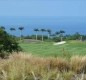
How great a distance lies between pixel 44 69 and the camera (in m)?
10.2

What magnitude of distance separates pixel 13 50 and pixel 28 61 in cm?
356

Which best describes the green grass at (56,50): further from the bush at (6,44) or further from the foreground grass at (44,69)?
the foreground grass at (44,69)

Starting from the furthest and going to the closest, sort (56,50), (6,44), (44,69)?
1. (56,50)
2. (6,44)
3. (44,69)

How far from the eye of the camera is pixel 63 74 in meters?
9.83

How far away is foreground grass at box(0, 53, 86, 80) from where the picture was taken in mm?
9539

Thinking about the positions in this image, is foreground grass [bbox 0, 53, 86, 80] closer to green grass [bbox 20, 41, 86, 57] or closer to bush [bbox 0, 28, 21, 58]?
bush [bbox 0, 28, 21, 58]

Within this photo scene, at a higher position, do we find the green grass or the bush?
the bush

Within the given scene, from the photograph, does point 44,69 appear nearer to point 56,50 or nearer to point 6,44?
point 6,44

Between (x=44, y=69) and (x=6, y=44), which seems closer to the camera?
(x=44, y=69)

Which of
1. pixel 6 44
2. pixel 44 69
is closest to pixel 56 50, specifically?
pixel 6 44

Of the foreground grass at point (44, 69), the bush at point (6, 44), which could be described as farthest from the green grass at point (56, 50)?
the foreground grass at point (44, 69)

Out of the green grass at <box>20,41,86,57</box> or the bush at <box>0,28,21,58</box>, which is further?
the green grass at <box>20,41,86,57</box>

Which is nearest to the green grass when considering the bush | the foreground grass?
the bush

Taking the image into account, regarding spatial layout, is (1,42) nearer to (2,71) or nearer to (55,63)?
(55,63)
